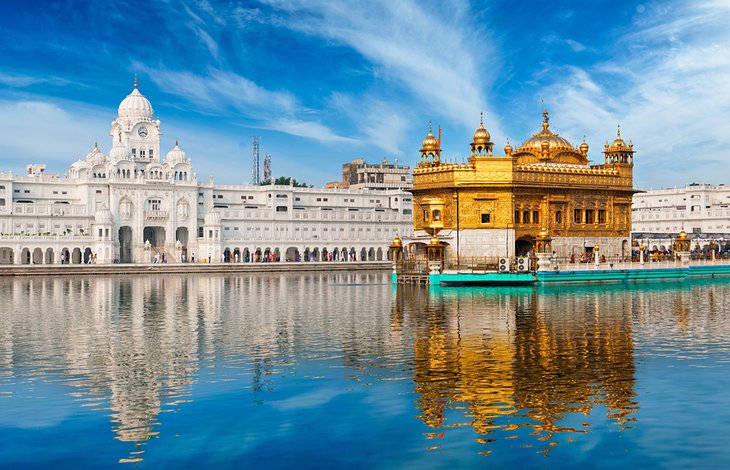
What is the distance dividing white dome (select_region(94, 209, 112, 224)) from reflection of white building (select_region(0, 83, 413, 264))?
101mm

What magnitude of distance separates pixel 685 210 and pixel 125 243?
73.3 m

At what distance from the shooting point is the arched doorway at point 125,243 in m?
99.8

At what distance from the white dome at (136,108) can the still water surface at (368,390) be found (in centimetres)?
7736

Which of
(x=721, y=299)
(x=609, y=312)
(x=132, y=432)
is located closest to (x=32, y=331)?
(x=132, y=432)

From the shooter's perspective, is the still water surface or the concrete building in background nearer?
the still water surface

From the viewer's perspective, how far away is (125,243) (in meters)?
100

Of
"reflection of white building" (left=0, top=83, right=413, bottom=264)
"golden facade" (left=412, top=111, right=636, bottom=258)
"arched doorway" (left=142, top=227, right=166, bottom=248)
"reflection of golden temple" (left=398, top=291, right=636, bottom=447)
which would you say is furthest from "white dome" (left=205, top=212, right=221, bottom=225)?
"reflection of golden temple" (left=398, top=291, right=636, bottom=447)

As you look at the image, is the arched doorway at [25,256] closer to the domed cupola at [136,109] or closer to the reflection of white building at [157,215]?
the reflection of white building at [157,215]

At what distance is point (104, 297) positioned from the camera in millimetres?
45000

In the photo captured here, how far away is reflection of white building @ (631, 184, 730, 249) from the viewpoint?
118 m

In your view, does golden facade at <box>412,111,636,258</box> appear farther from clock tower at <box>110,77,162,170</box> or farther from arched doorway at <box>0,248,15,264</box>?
clock tower at <box>110,77,162,170</box>

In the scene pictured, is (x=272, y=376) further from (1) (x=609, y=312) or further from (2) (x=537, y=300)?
(2) (x=537, y=300)

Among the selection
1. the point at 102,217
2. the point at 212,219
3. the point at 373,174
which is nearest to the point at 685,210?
the point at 373,174

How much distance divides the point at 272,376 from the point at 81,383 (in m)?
3.82
